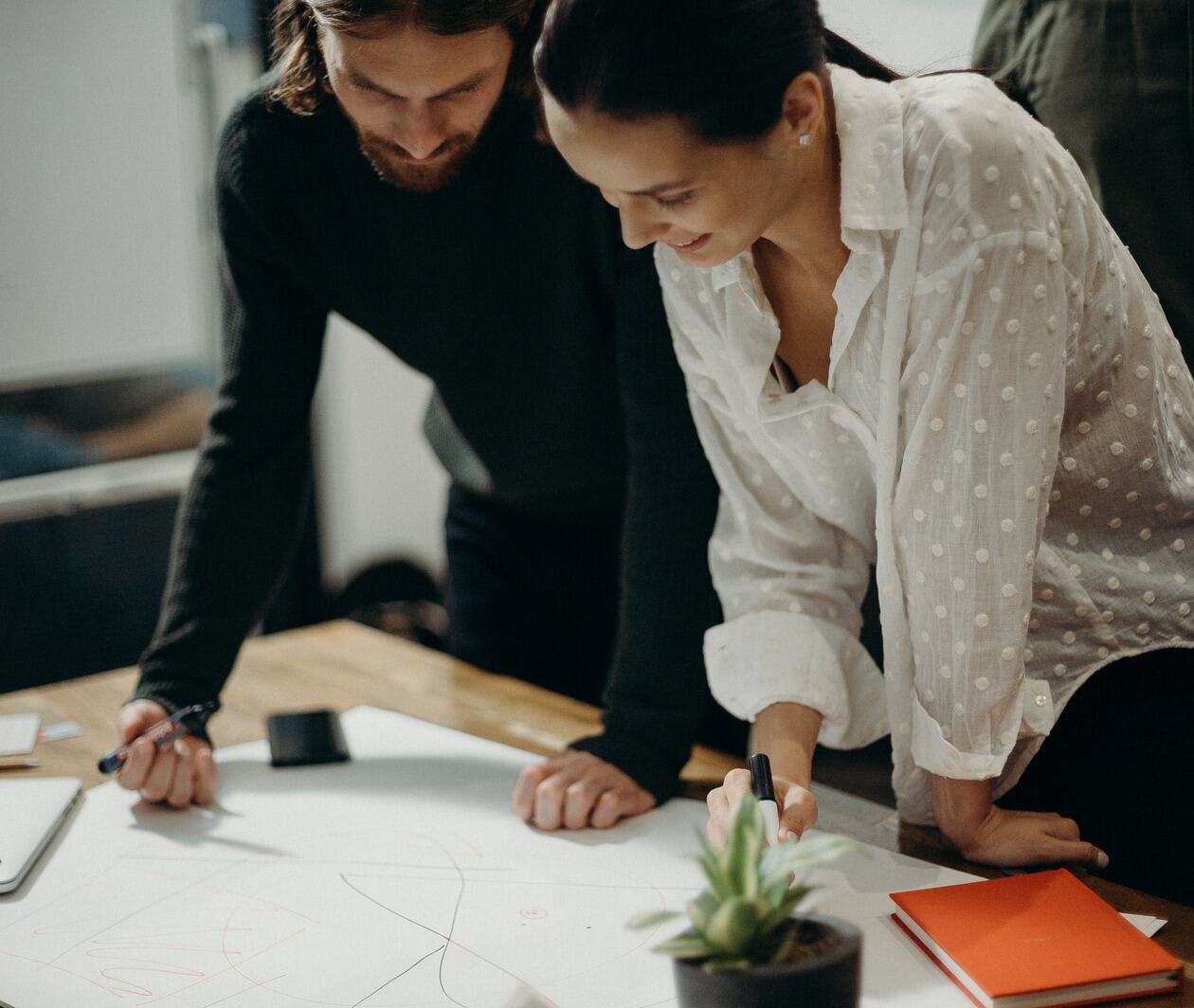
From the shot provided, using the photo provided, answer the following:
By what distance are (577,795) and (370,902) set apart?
0.21 m

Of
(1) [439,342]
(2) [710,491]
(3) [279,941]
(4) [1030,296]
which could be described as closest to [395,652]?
(1) [439,342]

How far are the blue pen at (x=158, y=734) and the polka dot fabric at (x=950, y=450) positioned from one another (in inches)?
20.5

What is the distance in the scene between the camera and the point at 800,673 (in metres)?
1.05

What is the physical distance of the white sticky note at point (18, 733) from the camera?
4.32 feet

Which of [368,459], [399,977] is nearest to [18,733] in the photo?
[399,977]

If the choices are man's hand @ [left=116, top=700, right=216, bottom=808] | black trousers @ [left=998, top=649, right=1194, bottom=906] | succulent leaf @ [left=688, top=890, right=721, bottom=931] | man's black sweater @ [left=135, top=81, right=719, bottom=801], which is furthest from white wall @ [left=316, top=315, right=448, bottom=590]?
succulent leaf @ [left=688, top=890, right=721, bottom=931]

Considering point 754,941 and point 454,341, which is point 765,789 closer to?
point 754,941

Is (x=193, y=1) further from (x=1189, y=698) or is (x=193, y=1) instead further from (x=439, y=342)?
(x=1189, y=698)

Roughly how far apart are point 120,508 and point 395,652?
132 cm

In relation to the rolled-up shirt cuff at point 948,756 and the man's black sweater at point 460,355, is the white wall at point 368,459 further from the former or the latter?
the rolled-up shirt cuff at point 948,756

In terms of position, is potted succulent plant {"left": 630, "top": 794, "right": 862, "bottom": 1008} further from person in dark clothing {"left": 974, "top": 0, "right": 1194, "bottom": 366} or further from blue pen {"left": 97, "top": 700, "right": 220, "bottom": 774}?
person in dark clothing {"left": 974, "top": 0, "right": 1194, "bottom": 366}

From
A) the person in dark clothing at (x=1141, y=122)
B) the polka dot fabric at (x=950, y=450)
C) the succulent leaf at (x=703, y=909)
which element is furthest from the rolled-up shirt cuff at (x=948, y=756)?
the person in dark clothing at (x=1141, y=122)

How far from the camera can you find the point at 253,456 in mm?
1399

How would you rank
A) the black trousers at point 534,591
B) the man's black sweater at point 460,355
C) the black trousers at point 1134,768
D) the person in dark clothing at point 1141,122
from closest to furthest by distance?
the black trousers at point 1134,768 < the man's black sweater at point 460,355 < the person in dark clothing at point 1141,122 < the black trousers at point 534,591
